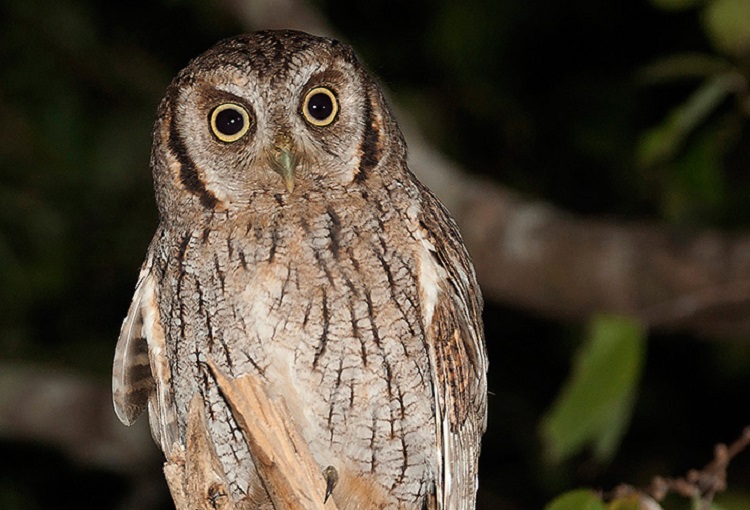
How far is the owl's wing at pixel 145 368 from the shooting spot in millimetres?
2043

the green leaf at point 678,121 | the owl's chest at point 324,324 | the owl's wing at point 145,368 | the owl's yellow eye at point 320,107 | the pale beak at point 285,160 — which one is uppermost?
the green leaf at point 678,121

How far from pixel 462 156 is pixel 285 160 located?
2.89 meters

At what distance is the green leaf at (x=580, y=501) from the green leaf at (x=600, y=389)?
808 millimetres

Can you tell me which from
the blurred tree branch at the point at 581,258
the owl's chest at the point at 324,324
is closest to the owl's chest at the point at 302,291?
the owl's chest at the point at 324,324

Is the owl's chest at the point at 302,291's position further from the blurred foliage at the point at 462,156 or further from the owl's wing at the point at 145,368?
the blurred foliage at the point at 462,156

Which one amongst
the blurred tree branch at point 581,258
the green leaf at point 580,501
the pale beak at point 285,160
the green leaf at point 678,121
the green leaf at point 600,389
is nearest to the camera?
the green leaf at point 580,501

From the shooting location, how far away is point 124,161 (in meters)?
4.32

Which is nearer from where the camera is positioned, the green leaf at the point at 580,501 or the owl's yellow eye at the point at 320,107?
the green leaf at the point at 580,501

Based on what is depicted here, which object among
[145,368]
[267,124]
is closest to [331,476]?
[145,368]

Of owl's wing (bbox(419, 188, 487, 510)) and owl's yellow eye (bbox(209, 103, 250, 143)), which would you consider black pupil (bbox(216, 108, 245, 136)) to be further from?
owl's wing (bbox(419, 188, 487, 510))

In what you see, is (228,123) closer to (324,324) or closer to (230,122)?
(230,122)

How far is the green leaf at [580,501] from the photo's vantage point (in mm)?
1481

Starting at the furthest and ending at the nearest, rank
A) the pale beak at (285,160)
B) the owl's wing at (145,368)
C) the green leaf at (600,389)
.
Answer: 1. the green leaf at (600,389)
2. the owl's wing at (145,368)
3. the pale beak at (285,160)

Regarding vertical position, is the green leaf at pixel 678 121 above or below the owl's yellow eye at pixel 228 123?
above
